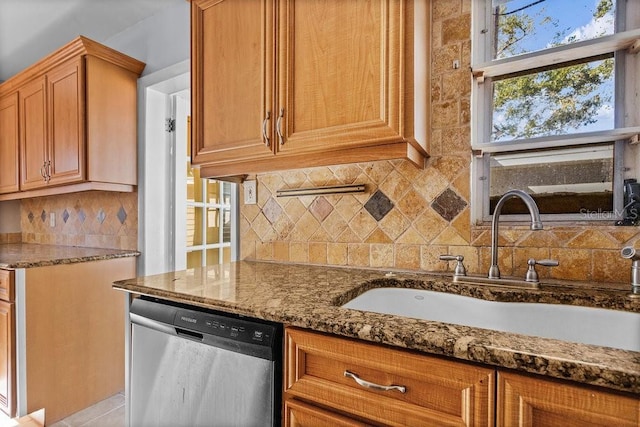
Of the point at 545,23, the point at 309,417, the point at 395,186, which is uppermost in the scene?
the point at 545,23

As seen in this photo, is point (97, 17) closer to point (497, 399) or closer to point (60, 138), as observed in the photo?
point (60, 138)

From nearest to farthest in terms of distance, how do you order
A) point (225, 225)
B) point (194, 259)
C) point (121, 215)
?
point (121, 215), point (194, 259), point (225, 225)

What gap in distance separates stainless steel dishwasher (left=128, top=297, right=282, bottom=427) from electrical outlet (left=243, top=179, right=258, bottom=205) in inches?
29.7

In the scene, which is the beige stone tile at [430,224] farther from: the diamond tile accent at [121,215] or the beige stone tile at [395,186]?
the diamond tile accent at [121,215]

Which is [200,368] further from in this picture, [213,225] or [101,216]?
[101,216]

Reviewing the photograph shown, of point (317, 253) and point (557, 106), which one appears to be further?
point (317, 253)

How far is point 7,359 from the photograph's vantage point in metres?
1.79

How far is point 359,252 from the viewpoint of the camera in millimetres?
1472

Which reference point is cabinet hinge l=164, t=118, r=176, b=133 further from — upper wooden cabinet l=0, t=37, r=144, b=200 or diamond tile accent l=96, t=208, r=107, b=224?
diamond tile accent l=96, t=208, r=107, b=224

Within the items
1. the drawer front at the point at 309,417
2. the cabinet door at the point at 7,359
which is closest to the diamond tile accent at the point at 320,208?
the drawer front at the point at 309,417

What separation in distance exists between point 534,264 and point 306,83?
999mm

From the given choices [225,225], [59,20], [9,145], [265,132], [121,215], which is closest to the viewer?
[265,132]

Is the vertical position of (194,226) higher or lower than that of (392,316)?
higher

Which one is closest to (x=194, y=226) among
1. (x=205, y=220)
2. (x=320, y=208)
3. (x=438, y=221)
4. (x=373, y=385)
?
(x=205, y=220)
